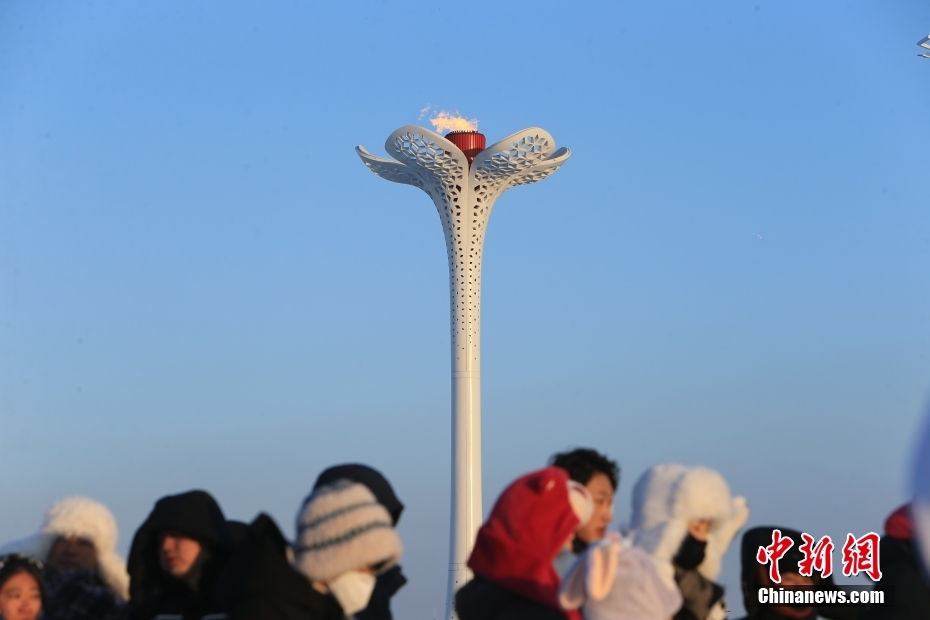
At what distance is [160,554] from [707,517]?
2.20 m

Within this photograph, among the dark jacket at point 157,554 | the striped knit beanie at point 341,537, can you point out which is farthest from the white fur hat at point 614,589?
the dark jacket at point 157,554

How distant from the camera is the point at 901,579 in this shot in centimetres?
536

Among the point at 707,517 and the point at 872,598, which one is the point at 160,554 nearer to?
the point at 707,517

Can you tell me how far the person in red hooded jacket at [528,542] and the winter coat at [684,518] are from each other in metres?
0.52

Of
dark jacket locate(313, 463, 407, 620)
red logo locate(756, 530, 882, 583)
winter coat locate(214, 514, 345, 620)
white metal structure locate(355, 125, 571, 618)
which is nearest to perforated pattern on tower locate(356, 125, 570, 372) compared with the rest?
white metal structure locate(355, 125, 571, 618)

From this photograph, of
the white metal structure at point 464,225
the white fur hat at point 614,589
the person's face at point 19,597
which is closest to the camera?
the white fur hat at point 614,589

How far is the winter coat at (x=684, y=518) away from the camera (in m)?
4.29

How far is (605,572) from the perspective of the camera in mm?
3531

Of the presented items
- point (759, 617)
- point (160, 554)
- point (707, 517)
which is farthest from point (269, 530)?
point (759, 617)

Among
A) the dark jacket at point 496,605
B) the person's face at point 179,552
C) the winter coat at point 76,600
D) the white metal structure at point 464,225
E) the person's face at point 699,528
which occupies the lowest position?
the winter coat at point 76,600

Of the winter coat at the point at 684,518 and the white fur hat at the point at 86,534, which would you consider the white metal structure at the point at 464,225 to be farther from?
the winter coat at the point at 684,518

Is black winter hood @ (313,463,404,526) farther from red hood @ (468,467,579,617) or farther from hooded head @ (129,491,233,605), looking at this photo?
red hood @ (468,467,579,617)

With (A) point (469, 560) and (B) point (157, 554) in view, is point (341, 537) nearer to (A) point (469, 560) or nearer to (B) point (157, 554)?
(A) point (469, 560)

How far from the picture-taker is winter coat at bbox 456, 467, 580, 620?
12.5 feet
